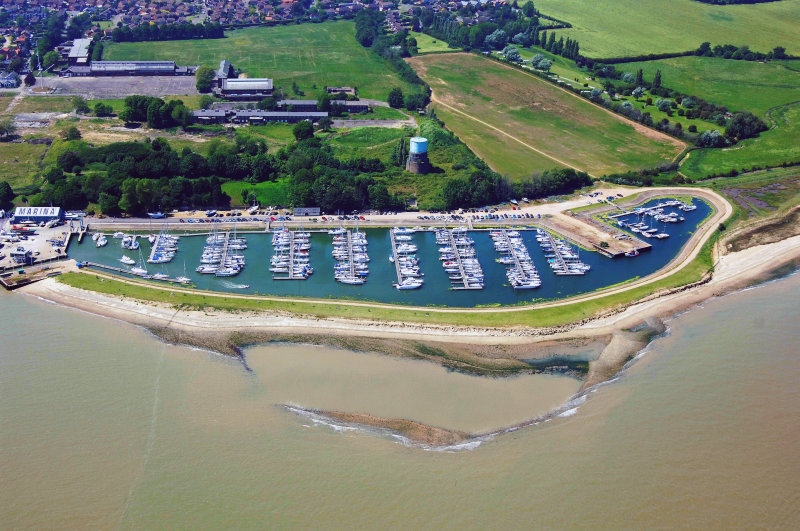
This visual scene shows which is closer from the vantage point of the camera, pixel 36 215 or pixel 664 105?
pixel 36 215

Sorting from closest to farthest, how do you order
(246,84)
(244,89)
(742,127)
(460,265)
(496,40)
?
(460,265) → (742,127) → (244,89) → (246,84) → (496,40)

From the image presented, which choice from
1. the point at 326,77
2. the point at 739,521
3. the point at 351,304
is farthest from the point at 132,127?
the point at 739,521

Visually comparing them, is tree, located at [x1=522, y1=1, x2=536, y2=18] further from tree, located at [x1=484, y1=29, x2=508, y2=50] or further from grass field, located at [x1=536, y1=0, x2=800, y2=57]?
tree, located at [x1=484, y1=29, x2=508, y2=50]

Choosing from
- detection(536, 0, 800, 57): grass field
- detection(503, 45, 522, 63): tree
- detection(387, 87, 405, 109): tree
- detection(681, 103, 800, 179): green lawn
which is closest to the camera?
detection(681, 103, 800, 179): green lawn

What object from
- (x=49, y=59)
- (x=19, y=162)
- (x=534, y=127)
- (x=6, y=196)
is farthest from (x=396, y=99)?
(x=49, y=59)

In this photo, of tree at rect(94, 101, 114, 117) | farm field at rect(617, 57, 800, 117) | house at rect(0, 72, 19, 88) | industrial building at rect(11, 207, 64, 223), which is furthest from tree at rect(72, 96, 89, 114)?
farm field at rect(617, 57, 800, 117)

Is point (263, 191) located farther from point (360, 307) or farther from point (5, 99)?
point (5, 99)

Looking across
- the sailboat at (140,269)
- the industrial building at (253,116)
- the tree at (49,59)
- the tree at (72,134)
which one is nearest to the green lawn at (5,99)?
the tree at (49,59)
